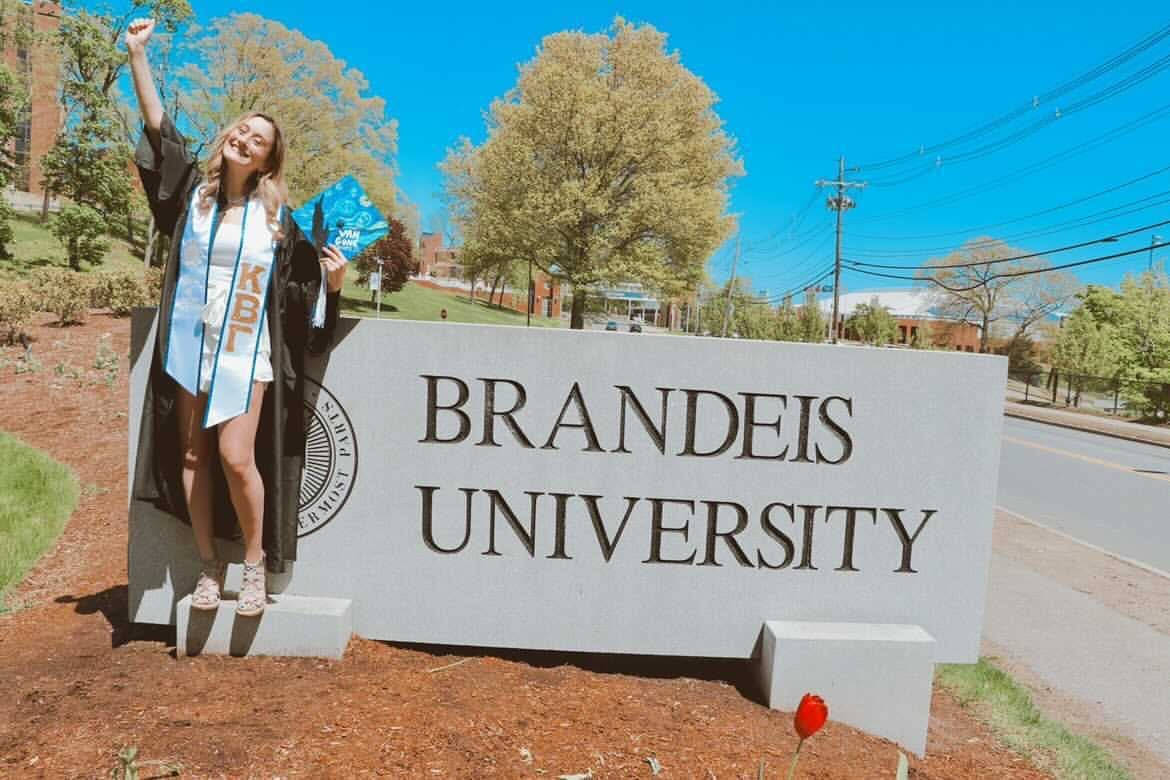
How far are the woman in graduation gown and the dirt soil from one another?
1.25 feet

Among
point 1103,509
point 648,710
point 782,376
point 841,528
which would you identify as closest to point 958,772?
point 841,528

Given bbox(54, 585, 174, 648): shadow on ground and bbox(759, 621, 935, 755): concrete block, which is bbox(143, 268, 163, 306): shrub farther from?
bbox(759, 621, 935, 755): concrete block

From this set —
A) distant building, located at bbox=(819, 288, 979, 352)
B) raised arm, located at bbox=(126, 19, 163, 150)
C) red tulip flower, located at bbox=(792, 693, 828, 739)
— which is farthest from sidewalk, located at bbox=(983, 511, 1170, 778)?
distant building, located at bbox=(819, 288, 979, 352)

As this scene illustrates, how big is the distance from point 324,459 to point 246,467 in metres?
0.40

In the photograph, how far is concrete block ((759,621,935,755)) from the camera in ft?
9.48

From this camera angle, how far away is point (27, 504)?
481 centimetres

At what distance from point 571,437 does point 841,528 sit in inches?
43.3

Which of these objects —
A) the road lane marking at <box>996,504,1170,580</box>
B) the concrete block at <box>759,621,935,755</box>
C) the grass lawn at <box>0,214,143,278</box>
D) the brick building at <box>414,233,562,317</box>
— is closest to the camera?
the concrete block at <box>759,621,935,755</box>

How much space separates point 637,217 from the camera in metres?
24.0

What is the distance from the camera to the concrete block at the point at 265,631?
2797 millimetres

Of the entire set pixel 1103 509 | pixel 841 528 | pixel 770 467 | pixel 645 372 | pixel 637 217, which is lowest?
pixel 1103 509

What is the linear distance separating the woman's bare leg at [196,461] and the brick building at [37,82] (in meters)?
25.6

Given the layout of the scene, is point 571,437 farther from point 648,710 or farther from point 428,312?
point 428,312

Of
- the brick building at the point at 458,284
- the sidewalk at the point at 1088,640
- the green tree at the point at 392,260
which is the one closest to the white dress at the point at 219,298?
the sidewalk at the point at 1088,640
